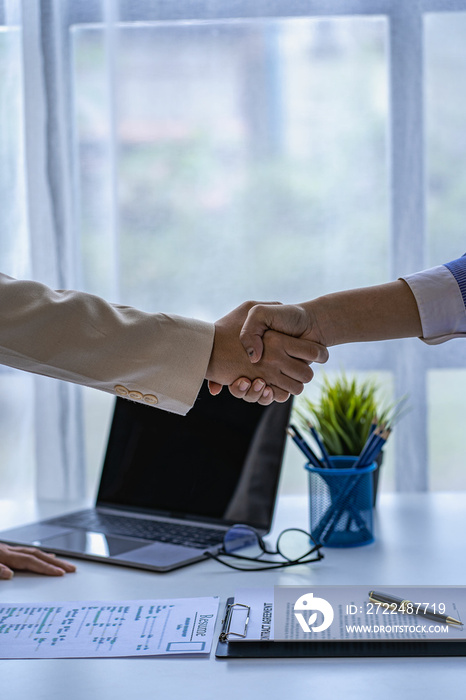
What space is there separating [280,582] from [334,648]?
27cm

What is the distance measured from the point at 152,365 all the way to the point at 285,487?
0.95 metres

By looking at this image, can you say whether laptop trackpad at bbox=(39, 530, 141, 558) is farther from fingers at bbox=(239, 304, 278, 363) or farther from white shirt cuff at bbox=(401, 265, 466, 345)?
white shirt cuff at bbox=(401, 265, 466, 345)

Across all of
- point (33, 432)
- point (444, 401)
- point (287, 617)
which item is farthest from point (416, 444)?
point (287, 617)

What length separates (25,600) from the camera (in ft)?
3.42

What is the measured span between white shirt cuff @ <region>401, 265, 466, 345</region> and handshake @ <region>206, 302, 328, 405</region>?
0.19 meters

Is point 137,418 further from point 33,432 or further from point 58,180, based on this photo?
point 58,180

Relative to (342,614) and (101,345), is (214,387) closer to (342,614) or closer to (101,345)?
(101,345)

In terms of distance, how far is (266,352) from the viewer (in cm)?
135

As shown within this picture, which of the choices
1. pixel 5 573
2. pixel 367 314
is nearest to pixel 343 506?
pixel 367 314

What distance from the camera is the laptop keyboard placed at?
4.30ft

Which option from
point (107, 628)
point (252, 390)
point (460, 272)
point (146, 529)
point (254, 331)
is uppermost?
point (460, 272)

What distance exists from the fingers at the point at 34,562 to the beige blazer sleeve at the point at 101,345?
0.91 feet

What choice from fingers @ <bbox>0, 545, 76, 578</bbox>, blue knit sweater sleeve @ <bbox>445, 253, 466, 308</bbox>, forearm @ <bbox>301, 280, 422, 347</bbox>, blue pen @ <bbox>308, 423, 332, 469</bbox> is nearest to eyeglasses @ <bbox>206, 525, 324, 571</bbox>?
blue pen @ <bbox>308, 423, 332, 469</bbox>

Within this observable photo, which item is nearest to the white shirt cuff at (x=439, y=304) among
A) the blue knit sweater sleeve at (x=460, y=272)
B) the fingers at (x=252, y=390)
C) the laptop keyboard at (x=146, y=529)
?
the blue knit sweater sleeve at (x=460, y=272)
